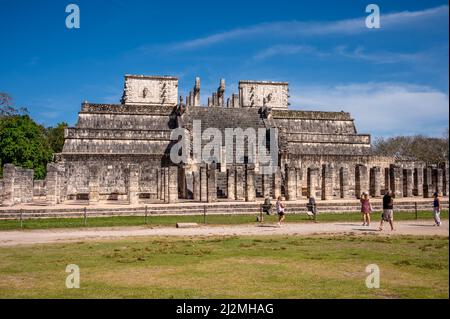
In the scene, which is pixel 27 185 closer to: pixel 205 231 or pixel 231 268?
pixel 205 231

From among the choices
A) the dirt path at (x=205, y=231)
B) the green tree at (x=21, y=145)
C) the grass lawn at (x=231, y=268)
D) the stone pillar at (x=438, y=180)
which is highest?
the green tree at (x=21, y=145)

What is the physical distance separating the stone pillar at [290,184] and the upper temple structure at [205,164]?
7cm

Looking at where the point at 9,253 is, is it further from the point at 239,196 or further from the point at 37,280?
the point at 239,196

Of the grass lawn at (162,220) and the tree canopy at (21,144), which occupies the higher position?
the tree canopy at (21,144)

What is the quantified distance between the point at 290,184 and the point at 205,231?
1414 cm

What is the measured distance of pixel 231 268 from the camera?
882cm

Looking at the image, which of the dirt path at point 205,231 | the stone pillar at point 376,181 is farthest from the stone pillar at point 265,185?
the dirt path at point 205,231

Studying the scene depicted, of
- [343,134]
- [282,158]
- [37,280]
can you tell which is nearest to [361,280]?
[37,280]

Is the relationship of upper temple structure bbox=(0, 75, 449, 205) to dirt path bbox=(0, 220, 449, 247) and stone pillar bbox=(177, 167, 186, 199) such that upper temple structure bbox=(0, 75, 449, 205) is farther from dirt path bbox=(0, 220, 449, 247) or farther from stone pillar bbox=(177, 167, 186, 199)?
dirt path bbox=(0, 220, 449, 247)

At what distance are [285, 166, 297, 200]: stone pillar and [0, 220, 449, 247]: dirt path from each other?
1109 centimetres

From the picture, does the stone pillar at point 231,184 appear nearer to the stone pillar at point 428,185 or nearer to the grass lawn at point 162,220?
the grass lawn at point 162,220

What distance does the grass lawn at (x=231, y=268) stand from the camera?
22.7 ft

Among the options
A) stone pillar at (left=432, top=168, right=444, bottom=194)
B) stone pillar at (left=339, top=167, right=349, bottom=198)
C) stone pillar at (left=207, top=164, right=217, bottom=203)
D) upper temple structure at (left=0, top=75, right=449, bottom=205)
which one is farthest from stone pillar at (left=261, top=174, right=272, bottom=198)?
stone pillar at (left=432, top=168, right=444, bottom=194)
